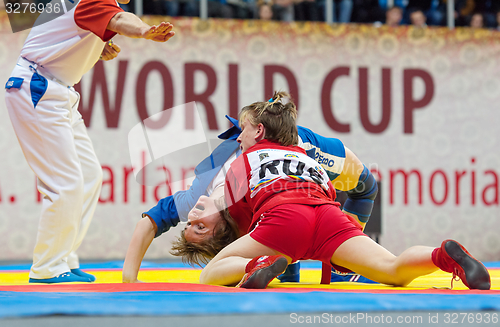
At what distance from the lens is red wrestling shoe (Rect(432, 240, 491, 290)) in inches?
58.8

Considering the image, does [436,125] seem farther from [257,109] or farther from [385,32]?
[257,109]

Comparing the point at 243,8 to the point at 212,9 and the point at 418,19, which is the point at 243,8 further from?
the point at 418,19

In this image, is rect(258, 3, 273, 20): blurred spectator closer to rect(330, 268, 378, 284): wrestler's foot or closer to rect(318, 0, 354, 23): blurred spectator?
rect(318, 0, 354, 23): blurred spectator

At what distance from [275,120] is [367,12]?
3573 millimetres

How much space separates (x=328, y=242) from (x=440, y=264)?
0.38 metres

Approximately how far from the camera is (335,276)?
89.3 inches

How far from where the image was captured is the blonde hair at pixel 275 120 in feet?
6.81

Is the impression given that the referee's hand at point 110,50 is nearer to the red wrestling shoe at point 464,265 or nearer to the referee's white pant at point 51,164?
the referee's white pant at point 51,164

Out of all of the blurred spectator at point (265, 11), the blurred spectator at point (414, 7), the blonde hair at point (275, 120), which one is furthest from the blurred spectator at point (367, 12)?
the blonde hair at point (275, 120)

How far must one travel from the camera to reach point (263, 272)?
5.13ft

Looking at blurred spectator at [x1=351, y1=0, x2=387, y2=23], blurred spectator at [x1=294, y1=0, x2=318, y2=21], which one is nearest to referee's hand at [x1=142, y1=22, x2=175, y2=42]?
blurred spectator at [x1=294, y1=0, x2=318, y2=21]

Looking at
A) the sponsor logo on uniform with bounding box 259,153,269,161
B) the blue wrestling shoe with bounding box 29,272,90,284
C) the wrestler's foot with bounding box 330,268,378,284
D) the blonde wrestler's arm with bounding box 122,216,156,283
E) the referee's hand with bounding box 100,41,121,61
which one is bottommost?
the wrestler's foot with bounding box 330,268,378,284

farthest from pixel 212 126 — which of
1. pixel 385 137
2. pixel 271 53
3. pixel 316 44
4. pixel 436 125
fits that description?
pixel 436 125

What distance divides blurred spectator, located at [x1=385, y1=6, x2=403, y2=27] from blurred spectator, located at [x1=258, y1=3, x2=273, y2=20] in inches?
45.6
